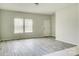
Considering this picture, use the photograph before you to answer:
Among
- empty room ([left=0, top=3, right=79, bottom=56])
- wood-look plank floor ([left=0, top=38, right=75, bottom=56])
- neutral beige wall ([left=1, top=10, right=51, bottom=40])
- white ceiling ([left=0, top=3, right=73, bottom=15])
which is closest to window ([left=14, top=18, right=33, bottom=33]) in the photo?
empty room ([left=0, top=3, right=79, bottom=56])

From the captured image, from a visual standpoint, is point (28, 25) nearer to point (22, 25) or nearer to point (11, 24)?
point (22, 25)

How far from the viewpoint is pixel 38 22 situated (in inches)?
326

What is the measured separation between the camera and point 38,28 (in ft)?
27.2

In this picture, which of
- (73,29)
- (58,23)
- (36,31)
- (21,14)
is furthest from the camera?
(36,31)

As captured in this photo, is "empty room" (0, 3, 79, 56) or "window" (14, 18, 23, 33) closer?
"empty room" (0, 3, 79, 56)

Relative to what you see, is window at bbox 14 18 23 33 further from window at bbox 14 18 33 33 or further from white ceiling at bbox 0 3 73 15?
white ceiling at bbox 0 3 73 15

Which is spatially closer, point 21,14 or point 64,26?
point 64,26

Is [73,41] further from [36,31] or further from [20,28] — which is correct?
[20,28]

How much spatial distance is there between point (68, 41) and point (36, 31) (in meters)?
3.61

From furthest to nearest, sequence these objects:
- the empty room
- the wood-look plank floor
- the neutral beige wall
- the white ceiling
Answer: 1. the neutral beige wall
2. the white ceiling
3. the empty room
4. the wood-look plank floor

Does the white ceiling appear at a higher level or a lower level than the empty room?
higher

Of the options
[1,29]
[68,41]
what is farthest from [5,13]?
[68,41]

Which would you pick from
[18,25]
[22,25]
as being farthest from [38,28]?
[18,25]

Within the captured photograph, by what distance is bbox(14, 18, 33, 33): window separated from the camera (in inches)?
280
